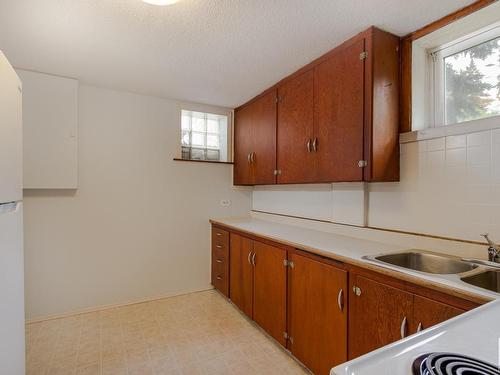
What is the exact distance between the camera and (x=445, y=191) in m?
1.60

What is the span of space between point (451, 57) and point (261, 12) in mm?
1235

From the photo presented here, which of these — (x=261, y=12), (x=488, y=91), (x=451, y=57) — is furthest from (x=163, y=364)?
(x=451, y=57)

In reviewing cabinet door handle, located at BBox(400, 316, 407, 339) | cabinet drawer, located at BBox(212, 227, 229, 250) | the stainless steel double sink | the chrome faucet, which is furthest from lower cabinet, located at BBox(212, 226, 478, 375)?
the chrome faucet

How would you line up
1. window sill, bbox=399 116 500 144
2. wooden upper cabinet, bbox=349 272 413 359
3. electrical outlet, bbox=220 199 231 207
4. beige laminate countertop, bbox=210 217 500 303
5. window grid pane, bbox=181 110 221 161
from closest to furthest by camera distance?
beige laminate countertop, bbox=210 217 500 303 → wooden upper cabinet, bbox=349 272 413 359 → window sill, bbox=399 116 500 144 → window grid pane, bbox=181 110 221 161 → electrical outlet, bbox=220 199 231 207

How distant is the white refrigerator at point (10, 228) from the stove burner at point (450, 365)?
1.39 meters

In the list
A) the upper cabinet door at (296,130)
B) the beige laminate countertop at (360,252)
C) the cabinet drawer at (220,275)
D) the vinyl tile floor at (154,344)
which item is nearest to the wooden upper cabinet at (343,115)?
the upper cabinet door at (296,130)

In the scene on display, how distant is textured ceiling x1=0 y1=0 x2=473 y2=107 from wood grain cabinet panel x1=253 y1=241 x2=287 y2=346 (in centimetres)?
150

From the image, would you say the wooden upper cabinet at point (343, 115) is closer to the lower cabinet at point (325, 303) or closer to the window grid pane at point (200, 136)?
the lower cabinet at point (325, 303)

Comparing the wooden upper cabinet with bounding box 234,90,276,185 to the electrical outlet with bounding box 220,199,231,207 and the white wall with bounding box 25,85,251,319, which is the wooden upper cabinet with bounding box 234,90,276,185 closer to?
the electrical outlet with bounding box 220,199,231,207

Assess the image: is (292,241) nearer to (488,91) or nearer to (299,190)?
(299,190)

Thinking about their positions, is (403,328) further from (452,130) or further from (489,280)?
(452,130)

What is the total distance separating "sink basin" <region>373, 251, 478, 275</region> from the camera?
4.62 feet

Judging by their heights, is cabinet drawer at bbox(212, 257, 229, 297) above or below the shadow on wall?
below

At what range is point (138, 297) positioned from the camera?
2.92 meters
